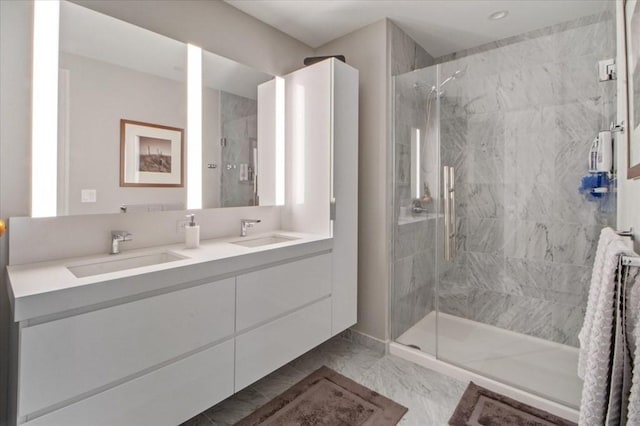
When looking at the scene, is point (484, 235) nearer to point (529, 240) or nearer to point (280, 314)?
point (529, 240)

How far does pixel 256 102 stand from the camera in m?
2.32

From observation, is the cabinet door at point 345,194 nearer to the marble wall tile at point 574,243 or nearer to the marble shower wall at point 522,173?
the marble shower wall at point 522,173

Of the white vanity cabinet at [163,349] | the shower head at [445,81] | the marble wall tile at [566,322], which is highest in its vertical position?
the shower head at [445,81]

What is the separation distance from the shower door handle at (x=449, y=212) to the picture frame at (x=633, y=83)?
1.31m

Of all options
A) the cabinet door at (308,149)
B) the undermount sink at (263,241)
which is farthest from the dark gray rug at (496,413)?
the undermount sink at (263,241)

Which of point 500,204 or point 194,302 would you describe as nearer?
point 194,302

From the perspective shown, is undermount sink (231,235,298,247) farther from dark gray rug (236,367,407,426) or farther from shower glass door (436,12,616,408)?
shower glass door (436,12,616,408)

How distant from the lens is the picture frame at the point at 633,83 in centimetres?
98

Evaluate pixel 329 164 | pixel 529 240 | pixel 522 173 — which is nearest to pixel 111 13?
pixel 329 164

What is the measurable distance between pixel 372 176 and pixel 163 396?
6.28 feet

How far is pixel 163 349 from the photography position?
134 centimetres

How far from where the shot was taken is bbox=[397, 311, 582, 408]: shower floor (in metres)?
1.93

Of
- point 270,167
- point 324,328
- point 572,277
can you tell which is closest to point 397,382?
point 324,328

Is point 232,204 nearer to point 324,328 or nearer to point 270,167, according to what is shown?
point 270,167
